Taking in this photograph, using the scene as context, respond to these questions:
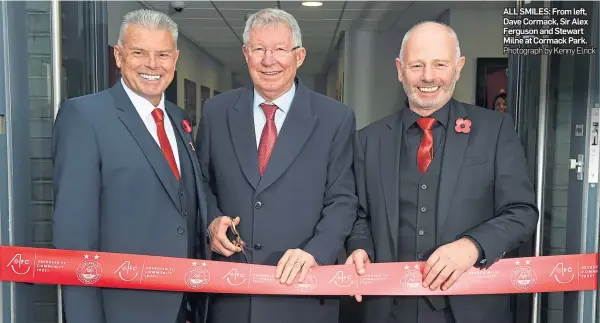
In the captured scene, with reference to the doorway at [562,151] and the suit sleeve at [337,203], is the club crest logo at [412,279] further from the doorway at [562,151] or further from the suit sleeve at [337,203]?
the doorway at [562,151]

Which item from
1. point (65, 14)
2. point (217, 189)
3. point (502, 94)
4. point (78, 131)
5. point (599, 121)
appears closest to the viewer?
point (78, 131)

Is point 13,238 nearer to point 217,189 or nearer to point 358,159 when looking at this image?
point 217,189

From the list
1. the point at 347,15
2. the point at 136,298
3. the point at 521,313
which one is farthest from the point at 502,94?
the point at 136,298

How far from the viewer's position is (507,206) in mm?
1903

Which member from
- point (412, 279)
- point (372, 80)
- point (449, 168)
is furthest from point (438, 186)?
point (372, 80)

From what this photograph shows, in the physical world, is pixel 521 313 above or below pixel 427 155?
below

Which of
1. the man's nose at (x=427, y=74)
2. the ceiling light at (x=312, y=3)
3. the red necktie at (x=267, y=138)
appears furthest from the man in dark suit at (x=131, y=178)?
the ceiling light at (x=312, y=3)

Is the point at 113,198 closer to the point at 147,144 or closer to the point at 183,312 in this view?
the point at 147,144

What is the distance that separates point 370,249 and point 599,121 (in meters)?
1.14

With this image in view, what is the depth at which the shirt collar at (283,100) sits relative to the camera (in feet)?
7.11

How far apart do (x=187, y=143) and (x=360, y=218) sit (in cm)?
72

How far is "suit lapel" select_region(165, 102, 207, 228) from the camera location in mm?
2090

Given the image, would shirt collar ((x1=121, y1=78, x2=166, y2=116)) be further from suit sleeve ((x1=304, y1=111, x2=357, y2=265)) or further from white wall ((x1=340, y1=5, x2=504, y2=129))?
white wall ((x1=340, y1=5, x2=504, y2=129))

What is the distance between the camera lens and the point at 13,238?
7.75 feet
